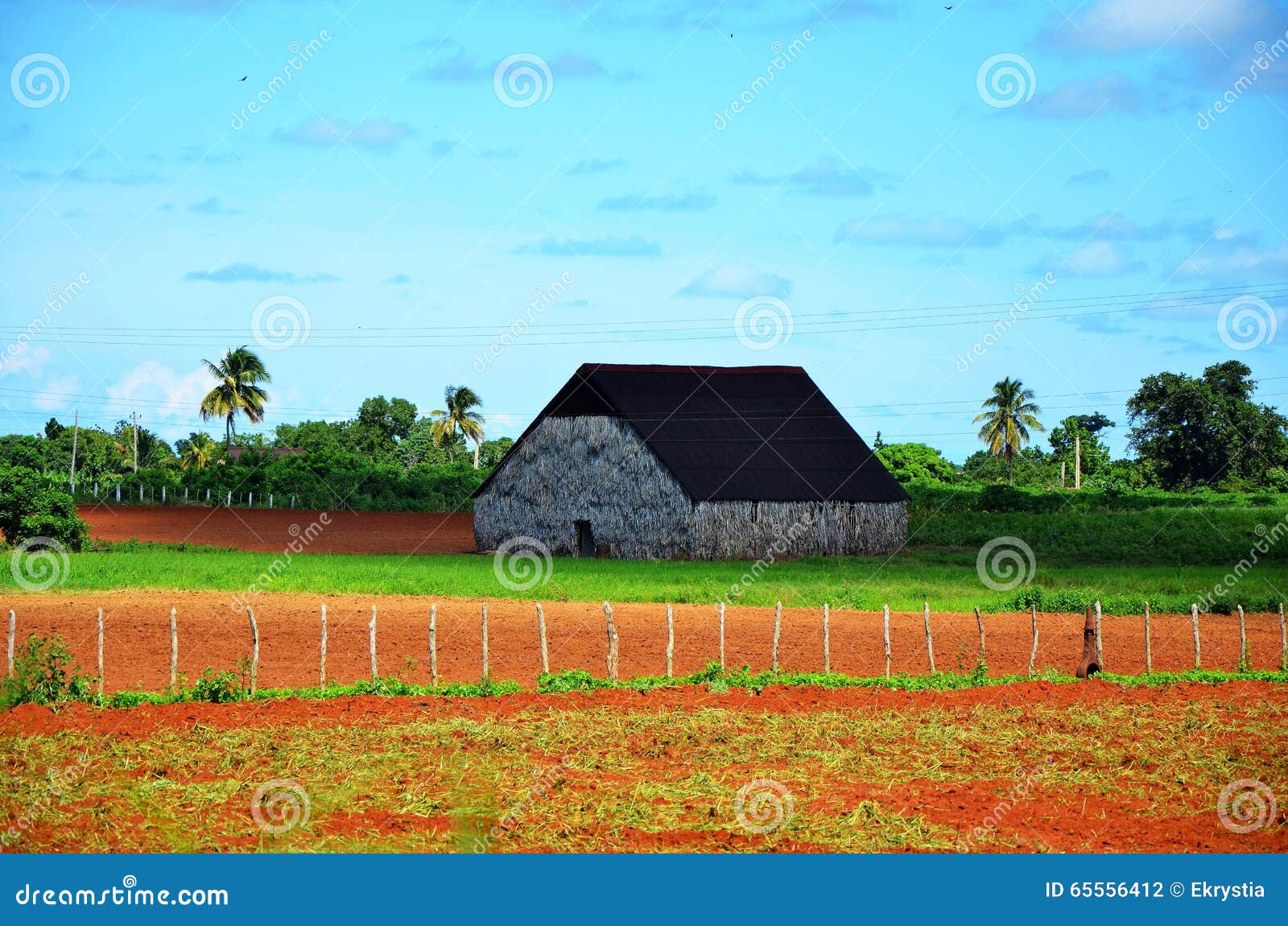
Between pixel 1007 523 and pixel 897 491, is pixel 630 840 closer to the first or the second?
pixel 897 491

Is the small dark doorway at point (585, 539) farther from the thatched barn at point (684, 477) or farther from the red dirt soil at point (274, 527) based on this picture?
the red dirt soil at point (274, 527)

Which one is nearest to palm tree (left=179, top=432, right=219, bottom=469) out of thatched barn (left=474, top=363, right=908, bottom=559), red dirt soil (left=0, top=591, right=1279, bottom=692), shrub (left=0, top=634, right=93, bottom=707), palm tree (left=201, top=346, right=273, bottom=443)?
palm tree (left=201, top=346, right=273, bottom=443)

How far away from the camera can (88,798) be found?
11.9 metres

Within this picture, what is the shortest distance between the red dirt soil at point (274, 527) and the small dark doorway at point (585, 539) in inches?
207

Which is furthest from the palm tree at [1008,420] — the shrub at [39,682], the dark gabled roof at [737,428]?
the shrub at [39,682]

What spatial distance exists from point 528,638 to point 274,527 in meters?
30.4

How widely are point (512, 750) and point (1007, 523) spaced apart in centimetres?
3942

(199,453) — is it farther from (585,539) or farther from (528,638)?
(528,638)

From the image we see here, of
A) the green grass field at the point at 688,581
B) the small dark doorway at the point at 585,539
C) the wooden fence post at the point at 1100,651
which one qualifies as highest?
the small dark doorway at the point at 585,539

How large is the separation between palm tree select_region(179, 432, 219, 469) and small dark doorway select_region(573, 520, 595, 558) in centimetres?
4048

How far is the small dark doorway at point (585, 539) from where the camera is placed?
142 feet

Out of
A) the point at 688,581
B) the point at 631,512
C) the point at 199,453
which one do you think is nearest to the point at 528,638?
the point at 688,581

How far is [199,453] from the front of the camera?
256 feet

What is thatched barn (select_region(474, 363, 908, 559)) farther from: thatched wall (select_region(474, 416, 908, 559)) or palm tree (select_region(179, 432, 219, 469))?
palm tree (select_region(179, 432, 219, 469))
